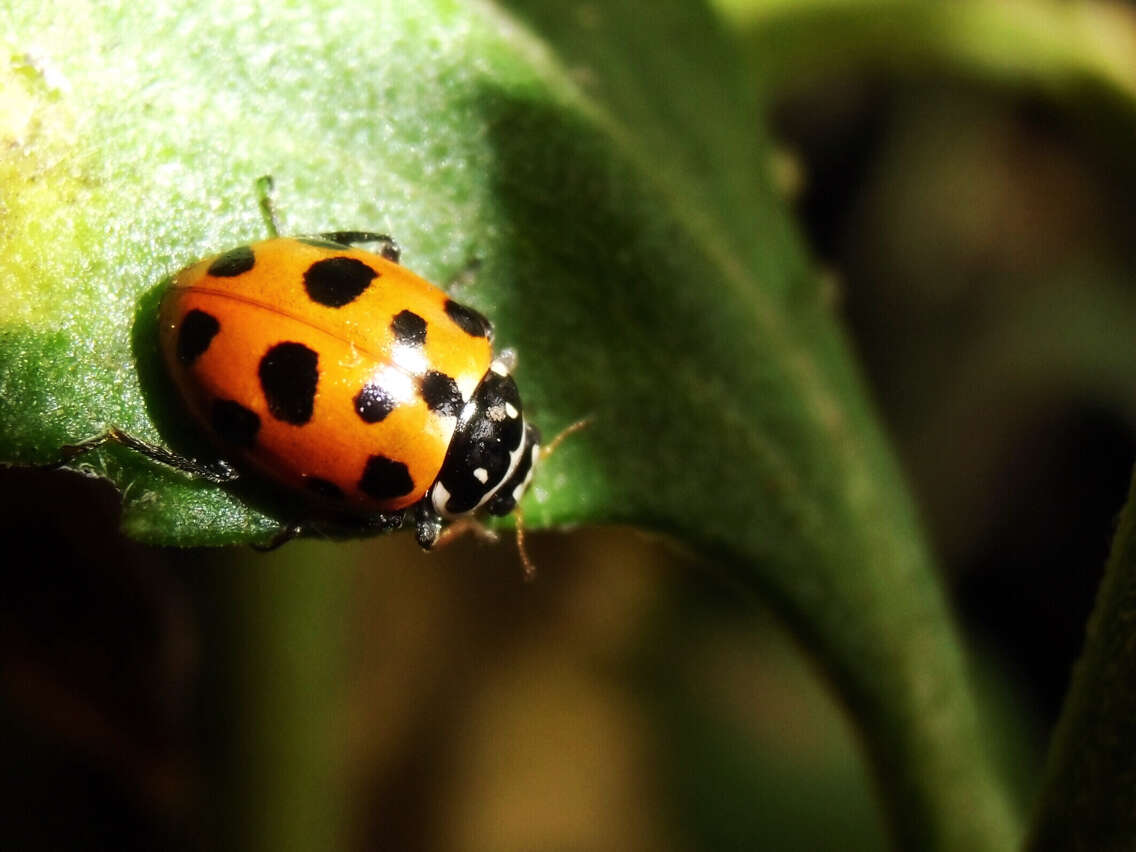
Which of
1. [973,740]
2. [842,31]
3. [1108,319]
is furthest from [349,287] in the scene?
[1108,319]

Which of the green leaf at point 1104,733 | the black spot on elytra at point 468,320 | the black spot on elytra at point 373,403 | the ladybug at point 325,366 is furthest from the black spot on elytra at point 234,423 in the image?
the green leaf at point 1104,733

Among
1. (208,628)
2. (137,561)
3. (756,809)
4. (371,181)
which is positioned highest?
(371,181)

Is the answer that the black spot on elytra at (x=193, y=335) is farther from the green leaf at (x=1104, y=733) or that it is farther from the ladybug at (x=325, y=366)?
the green leaf at (x=1104, y=733)

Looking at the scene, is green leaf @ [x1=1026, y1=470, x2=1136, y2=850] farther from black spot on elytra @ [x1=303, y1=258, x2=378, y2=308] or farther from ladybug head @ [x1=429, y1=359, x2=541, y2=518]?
black spot on elytra @ [x1=303, y1=258, x2=378, y2=308]

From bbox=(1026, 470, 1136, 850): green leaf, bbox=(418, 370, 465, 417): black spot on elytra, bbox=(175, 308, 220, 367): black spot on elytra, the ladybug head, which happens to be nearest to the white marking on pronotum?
the ladybug head

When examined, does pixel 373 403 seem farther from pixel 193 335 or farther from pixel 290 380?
pixel 193 335

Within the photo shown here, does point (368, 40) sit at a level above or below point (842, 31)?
above

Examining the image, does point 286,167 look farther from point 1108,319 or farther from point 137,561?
point 1108,319

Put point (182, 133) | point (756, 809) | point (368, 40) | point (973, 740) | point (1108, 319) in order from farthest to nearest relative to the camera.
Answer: point (1108, 319)
point (756, 809)
point (973, 740)
point (368, 40)
point (182, 133)
